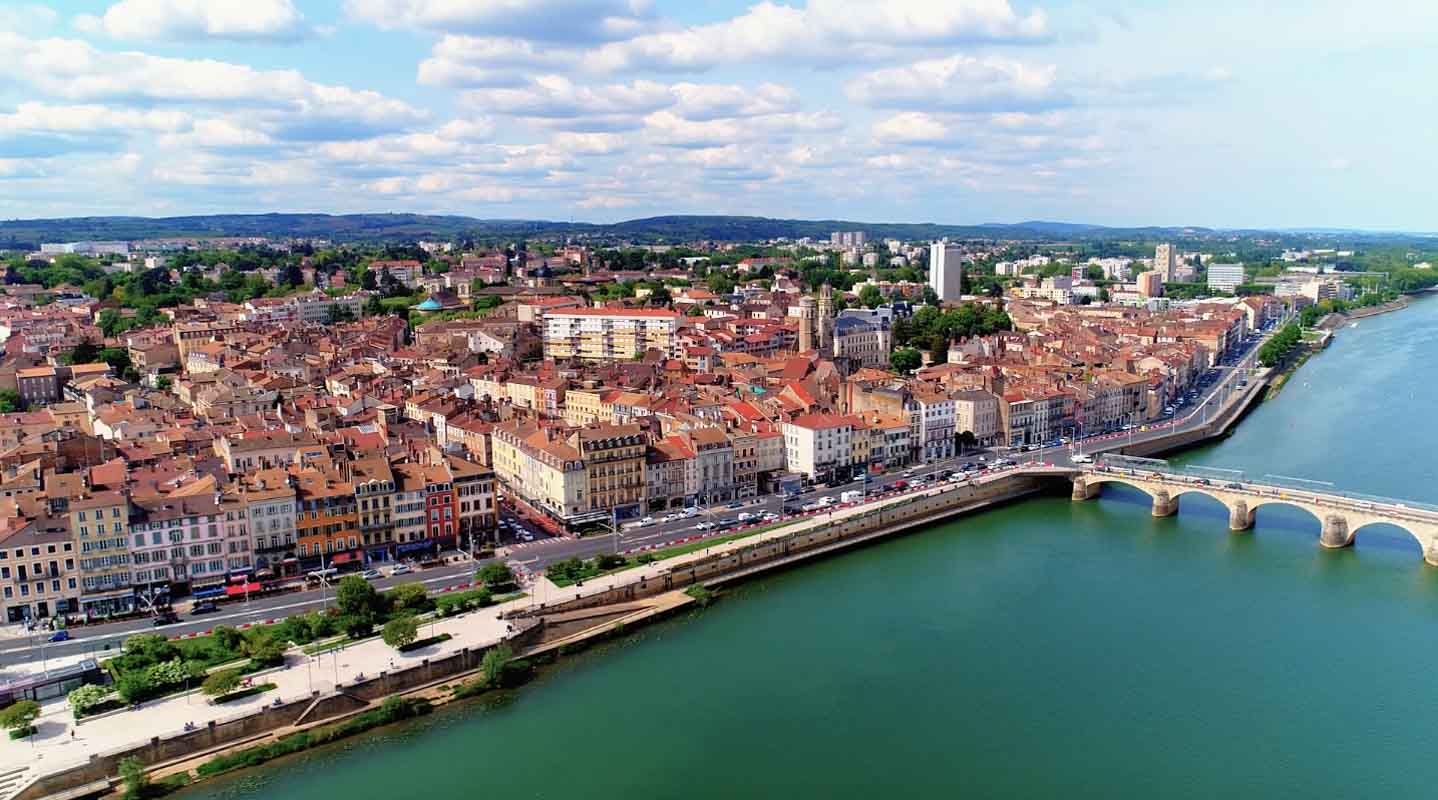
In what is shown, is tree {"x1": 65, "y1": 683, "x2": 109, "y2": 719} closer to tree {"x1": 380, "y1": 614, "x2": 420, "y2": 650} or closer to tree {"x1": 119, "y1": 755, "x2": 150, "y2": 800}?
tree {"x1": 119, "y1": 755, "x2": 150, "y2": 800}

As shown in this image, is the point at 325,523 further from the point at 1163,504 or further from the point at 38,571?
the point at 1163,504

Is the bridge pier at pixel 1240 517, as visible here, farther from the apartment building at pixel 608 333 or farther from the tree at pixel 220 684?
the apartment building at pixel 608 333

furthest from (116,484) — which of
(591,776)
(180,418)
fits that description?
(591,776)

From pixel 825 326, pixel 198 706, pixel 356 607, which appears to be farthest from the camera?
pixel 825 326

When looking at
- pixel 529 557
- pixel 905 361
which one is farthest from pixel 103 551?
pixel 905 361

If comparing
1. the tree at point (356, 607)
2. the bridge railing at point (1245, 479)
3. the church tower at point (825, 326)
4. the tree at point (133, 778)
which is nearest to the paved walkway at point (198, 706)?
the tree at point (356, 607)

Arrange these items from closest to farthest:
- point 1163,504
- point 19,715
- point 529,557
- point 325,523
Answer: point 19,715, point 325,523, point 529,557, point 1163,504

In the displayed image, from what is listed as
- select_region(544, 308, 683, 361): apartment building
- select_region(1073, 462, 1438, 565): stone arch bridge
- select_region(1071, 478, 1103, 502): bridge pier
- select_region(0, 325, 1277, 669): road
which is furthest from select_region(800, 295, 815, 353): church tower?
select_region(1073, 462, 1438, 565): stone arch bridge

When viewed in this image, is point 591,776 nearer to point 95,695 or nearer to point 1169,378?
point 95,695
